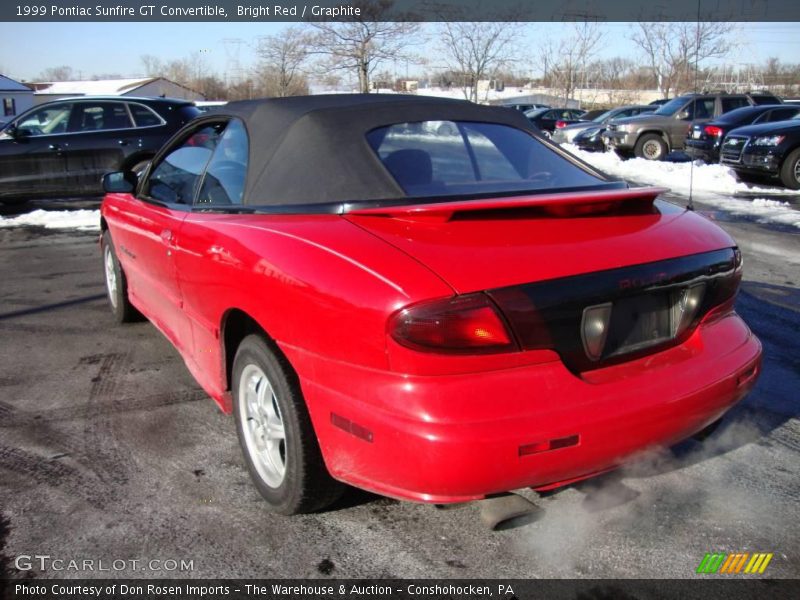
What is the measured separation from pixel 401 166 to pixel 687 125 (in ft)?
56.4

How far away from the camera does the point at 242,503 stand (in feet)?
9.42

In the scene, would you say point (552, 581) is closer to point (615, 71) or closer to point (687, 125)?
point (687, 125)

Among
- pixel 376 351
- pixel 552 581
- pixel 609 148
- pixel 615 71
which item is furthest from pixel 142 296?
pixel 615 71

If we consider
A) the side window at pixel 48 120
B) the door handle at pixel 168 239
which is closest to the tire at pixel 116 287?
the door handle at pixel 168 239

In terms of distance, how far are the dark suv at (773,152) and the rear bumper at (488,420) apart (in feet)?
38.0

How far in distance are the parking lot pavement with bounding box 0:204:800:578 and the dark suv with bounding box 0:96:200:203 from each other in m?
7.33

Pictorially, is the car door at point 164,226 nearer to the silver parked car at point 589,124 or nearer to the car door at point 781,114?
the car door at point 781,114

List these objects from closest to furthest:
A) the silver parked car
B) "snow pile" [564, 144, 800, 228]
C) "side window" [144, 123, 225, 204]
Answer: "side window" [144, 123, 225, 204] → "snow pile" [564, 144, 800, 228] → the silver parked car

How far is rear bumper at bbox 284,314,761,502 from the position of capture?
205 cm

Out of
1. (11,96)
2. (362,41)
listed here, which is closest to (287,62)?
(362,41)

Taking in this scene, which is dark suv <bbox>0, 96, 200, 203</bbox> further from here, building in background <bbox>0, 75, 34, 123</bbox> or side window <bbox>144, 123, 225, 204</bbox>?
building in background <bbox>0, 75, 34, 123</bbox>

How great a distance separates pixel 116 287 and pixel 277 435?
2.91m

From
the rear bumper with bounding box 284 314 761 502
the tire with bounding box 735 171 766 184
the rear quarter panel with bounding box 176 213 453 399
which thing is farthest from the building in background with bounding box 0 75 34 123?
the rear bumper with bounding box 284 314 761 502

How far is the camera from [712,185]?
13039mm
